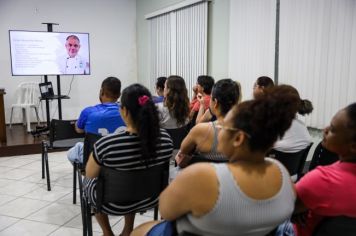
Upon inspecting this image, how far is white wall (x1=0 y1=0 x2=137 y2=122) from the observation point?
21.4 ft

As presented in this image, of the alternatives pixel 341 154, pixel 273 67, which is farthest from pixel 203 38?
pixel 341 154

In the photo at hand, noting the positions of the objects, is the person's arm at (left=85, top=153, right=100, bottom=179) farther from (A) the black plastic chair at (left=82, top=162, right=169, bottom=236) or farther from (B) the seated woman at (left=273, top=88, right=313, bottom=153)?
(B) the seated woman at (left=273, top=88, right=313, bottom=153)

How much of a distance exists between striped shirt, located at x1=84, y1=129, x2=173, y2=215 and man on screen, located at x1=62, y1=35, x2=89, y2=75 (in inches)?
176

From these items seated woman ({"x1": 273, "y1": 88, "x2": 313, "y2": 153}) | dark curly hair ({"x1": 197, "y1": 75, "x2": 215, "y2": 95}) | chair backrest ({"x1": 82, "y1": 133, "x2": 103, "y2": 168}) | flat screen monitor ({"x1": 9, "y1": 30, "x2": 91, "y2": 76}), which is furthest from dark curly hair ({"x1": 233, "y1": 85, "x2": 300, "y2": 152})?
flat screen monitor ({"x1": 9, "y1": 30, "x2": 91, "y2": 76})

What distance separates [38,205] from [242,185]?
2.54 meters

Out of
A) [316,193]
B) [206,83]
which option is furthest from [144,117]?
[206,83]

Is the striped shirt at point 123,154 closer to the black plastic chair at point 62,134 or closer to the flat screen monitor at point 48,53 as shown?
the black plastic chair at point 62,134

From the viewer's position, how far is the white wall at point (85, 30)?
21.4ft

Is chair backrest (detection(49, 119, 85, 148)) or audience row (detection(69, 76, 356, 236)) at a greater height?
audience row (detection(69, 76, 356, 236))

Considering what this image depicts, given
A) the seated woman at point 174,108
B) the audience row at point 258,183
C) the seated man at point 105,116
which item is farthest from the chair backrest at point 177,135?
the audience row at point 258,183

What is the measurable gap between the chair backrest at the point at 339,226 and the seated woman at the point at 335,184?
0.02 m

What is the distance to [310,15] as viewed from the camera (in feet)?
11.4

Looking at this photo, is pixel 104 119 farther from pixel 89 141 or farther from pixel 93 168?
pixel 93 168

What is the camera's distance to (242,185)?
1.01 meters
